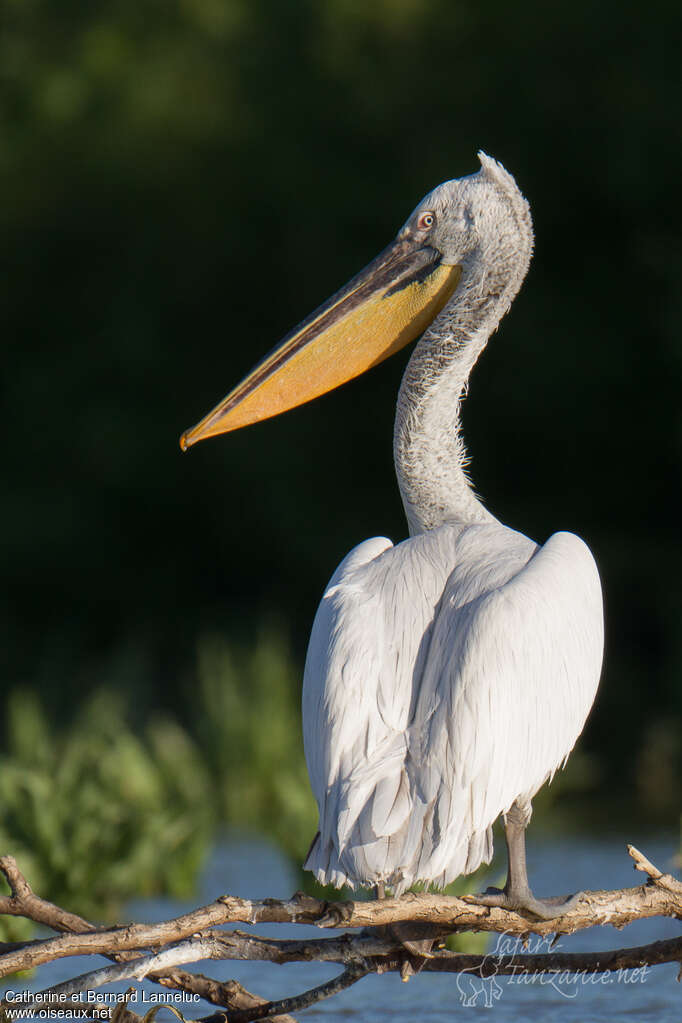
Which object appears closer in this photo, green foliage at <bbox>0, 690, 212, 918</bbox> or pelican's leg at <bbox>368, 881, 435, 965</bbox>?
pelican's leg at <bbox>368, 881, 435, 965</bbox>

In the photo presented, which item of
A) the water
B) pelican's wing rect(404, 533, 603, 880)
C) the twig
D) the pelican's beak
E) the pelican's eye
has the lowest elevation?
the water

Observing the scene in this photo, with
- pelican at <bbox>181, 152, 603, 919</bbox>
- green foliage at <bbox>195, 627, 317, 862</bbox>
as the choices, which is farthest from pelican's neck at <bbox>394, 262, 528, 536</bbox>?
green foliage at <bbox>195, 627, 317, 862</bbox>

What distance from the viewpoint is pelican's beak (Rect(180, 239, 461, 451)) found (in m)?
4.73

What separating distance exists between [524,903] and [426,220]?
6.91 feet

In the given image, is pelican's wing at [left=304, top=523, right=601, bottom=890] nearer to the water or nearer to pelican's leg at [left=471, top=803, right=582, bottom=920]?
pelican's leg at [left=471, top=803, right=582, bottom=920]

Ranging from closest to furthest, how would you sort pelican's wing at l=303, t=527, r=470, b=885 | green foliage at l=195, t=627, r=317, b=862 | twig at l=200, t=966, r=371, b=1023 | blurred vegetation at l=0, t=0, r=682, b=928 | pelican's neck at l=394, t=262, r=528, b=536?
pelican's wing at l=303, t=527, r=470, b=885 < twig at l=200, t=966, r=371, b=1023 < pelican's neck at l=394, t=262, r=528, b=536 < green foliage at l=195, t=627, r=317, b=862 < blurred vegetation at l=0, t=0, r=682, b=928

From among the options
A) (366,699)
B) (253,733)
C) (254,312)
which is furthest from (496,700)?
(254,312)

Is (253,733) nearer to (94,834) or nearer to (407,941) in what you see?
(94,834)

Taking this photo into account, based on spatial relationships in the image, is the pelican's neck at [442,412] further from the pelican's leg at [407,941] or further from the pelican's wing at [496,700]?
the pelican's leg at [407,941]

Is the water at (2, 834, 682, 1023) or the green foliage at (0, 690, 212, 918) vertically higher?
the green foliage at (0, 690, 212, 918)

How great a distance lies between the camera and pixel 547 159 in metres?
12.4

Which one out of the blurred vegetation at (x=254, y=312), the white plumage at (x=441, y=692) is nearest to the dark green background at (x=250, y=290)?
the blurred vegetation at (x=254, y=312)

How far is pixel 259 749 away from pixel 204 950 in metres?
5.81

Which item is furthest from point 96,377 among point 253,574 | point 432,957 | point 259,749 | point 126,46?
point 432,957
